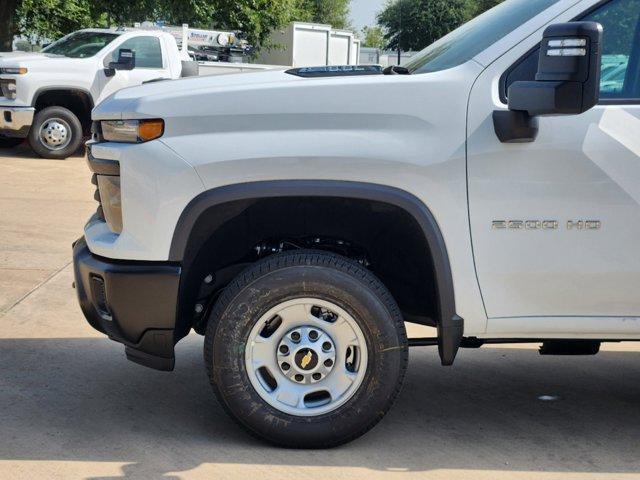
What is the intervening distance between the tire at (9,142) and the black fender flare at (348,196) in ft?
44.4

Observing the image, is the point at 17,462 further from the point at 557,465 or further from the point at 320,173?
the point at 557,465

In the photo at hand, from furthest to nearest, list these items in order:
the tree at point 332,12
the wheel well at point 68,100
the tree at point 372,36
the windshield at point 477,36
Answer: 1. the tree at point 372,36
2. the tree at point 332,12
3. the wheel well at point 68,100
4. the windshield at point 477,36

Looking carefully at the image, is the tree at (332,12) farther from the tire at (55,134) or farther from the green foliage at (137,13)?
the tire at (55,134)

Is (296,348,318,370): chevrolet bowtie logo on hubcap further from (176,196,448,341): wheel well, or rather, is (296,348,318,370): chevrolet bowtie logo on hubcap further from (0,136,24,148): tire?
(0,136,24,148): tire

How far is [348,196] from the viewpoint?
405 centimetres

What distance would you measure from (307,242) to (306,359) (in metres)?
0.57

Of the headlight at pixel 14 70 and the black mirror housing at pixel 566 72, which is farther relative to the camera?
the headlight at pixel 14 70

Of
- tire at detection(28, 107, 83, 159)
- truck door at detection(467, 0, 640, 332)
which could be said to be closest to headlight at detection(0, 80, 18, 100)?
tire at detection(28, 107, 83, 159)

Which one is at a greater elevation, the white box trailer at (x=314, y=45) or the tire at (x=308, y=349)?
the tire at (x=308, y=349)

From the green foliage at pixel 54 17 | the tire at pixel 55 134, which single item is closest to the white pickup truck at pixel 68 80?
the tire at pixel 55 134

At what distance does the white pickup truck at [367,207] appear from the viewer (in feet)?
13.3

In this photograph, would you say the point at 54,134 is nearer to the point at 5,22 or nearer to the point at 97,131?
the point at 5,22

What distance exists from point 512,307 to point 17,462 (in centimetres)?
203

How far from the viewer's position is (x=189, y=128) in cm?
411
